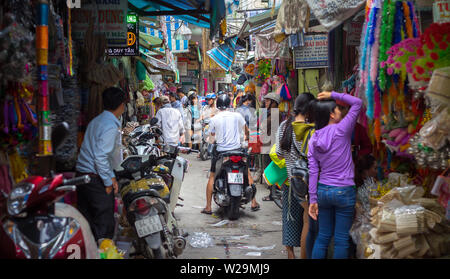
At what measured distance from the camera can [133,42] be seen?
8305 mm

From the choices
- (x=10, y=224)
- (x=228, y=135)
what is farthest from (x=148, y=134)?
(x=10, y=224)

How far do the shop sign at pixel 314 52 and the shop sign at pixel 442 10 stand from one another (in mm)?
4620

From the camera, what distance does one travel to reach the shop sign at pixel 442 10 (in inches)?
139

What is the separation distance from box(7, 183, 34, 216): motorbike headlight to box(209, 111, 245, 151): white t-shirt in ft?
19.4

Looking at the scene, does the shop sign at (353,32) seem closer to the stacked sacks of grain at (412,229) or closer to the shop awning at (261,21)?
the stacked sacks of grain at (412,229)

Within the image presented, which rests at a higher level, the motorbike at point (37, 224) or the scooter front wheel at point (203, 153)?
the motorbike at point (37, 224)

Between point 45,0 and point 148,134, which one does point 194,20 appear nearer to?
point 148,134

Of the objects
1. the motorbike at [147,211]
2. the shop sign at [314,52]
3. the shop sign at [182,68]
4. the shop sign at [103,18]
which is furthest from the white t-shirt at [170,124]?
the shop sign at [182,68]

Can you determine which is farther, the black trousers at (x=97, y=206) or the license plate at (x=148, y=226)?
the license plate at (x=148, y=226)

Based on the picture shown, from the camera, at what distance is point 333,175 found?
466 cm

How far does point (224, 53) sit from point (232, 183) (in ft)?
31.6

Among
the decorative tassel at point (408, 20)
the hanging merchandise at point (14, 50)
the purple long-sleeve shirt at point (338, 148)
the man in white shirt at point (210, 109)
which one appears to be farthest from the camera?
the man in white shirt at point (210, 109)

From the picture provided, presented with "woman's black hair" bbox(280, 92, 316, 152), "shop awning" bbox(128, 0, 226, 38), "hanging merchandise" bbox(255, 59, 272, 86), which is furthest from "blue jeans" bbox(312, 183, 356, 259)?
"hanging merchandise" bbox(255, 59, 272, 86)

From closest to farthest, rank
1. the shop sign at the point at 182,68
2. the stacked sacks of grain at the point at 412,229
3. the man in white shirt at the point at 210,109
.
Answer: the stacked sacks of grain at the point at 412,229
the man in white shirt at the point at 210,109
the shop sign at the point at 182,68
